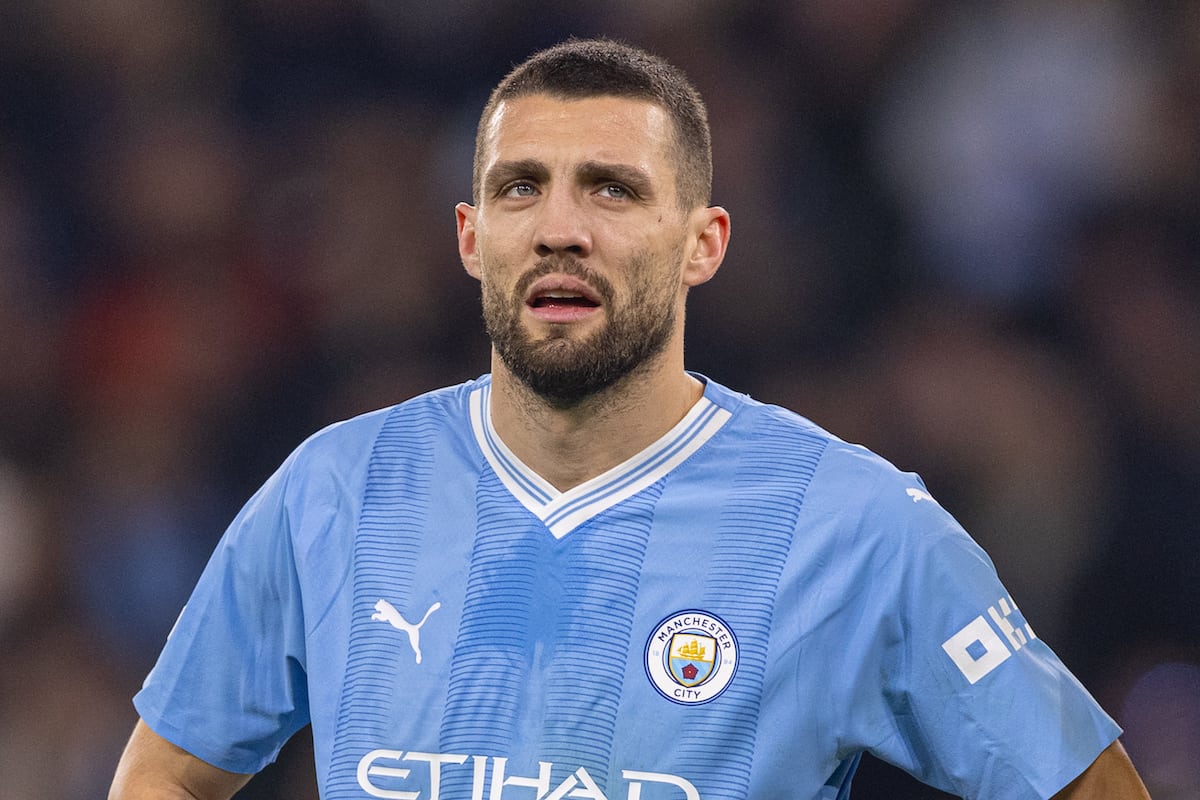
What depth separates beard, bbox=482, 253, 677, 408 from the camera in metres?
2.44

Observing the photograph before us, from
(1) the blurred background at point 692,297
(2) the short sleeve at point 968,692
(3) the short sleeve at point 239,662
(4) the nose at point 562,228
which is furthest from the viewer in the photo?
(1) the blurred background at point 692,297

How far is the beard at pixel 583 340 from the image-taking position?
8.00 ft

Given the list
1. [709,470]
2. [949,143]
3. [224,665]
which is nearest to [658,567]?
[709,470]

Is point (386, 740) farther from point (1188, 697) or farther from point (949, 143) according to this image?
point (949, 143)

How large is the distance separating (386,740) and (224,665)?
401 mm

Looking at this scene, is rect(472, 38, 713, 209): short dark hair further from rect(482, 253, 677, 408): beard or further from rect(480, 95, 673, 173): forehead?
rect(482, 253, 677, 408): beard

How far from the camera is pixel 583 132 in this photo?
2.50 m

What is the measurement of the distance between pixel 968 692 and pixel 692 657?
43 centimetres

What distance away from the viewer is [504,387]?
2607 millimetres

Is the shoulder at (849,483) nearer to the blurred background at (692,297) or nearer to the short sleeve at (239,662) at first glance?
the short sleeve at (239,662)

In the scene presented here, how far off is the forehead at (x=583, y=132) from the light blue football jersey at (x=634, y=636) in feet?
1.54

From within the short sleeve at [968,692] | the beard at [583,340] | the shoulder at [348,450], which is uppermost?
the beard at [583,340]

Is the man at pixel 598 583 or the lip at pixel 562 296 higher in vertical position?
the lip at pixel 562 296

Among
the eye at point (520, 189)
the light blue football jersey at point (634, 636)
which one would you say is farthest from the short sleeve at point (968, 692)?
the eye at point (520, 189)
